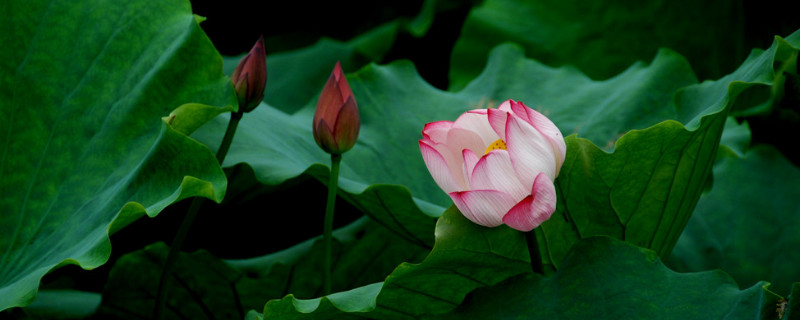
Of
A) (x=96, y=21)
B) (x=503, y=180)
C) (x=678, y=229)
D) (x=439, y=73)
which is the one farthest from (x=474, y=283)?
(x=439, y=73)

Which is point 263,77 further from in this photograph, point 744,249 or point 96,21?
point 744,249

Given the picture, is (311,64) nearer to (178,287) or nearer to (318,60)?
(318,60)

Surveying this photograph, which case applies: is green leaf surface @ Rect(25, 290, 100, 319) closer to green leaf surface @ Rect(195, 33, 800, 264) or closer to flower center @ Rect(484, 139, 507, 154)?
green leaf surface @ Rect(195, 33, 800, 264)

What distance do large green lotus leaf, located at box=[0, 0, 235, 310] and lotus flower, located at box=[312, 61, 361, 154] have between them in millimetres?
108

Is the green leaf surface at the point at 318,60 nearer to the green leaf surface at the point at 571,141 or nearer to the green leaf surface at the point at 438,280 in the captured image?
the green leaf surface at the point at 571,141

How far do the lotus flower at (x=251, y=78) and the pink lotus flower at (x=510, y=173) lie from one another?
0.23 metres

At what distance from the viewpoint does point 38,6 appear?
0.91m

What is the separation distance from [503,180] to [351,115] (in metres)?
0.23

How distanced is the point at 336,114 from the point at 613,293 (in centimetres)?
32

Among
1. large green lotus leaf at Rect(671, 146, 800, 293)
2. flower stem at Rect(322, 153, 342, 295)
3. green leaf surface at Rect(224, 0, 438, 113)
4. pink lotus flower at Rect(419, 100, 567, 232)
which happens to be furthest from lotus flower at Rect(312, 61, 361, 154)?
green leaf surface at Rect(224, 0, 438, 113)

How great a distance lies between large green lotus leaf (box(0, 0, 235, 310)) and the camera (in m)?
0.82

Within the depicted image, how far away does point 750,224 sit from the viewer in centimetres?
125

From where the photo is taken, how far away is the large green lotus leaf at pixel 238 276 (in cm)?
103

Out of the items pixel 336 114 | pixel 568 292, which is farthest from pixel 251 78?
pixel 568 292
